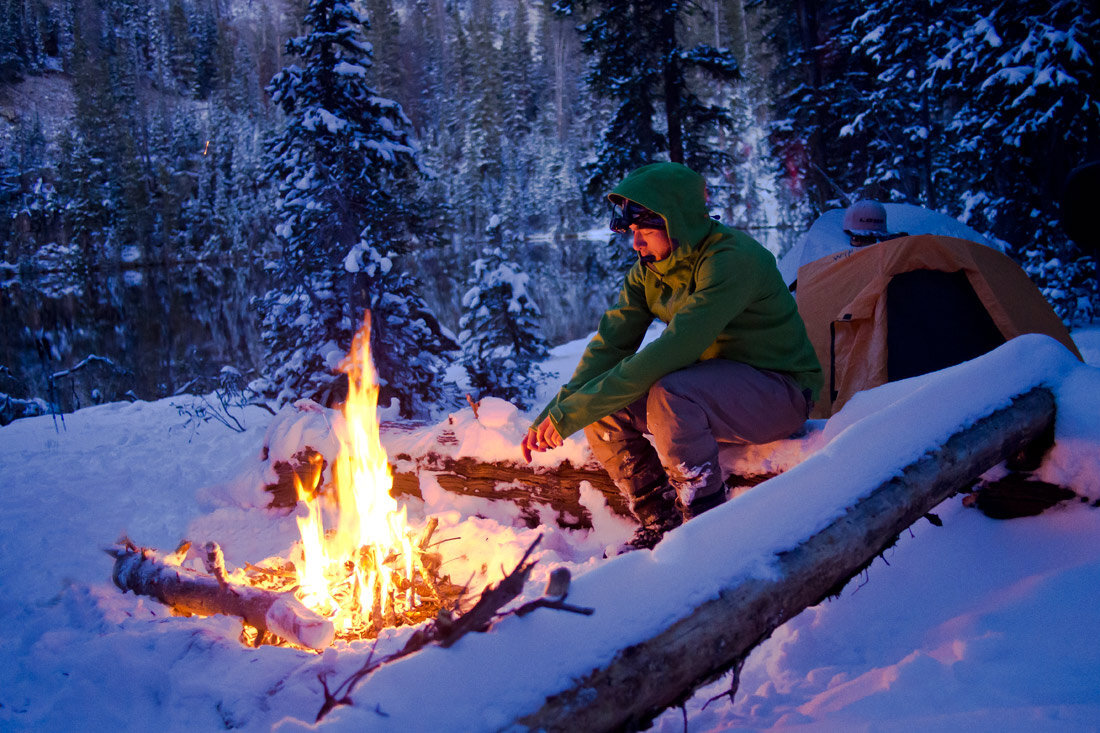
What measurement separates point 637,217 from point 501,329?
26.4 feet

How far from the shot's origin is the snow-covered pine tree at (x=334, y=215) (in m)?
8.07

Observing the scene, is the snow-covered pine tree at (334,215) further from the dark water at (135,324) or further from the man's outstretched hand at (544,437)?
the dark water at (135,324)

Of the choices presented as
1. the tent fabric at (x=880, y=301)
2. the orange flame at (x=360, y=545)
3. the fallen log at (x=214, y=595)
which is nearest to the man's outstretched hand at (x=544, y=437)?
the orange flame at (x=360, y=545)

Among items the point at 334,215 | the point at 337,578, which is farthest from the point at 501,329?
the point at 337,578

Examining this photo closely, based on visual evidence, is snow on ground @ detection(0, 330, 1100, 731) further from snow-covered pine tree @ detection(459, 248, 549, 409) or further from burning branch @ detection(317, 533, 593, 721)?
snow-covered pine tree @ detection(459, 248, 549, 409)

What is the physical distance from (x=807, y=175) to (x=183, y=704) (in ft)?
51.0

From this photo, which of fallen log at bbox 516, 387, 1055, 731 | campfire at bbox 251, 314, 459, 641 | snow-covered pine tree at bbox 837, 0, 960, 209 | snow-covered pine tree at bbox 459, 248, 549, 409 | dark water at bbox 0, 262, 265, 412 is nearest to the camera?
fallen log at bbox 516, 387, 1055, 731

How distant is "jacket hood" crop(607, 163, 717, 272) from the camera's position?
8.30 feet

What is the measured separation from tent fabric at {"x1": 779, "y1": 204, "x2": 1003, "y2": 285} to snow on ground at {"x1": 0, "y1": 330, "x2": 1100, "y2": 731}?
3.92 m

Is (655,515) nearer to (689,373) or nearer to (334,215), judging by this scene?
(689,373)

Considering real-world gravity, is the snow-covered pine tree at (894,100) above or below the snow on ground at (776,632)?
above

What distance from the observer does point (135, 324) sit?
85.4 feet

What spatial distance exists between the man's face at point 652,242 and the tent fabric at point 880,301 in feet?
7.64

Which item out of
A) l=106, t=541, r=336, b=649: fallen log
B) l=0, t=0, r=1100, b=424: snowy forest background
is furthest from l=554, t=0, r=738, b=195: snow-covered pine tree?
l=106, t=541, r=336, b=649: fallen log
